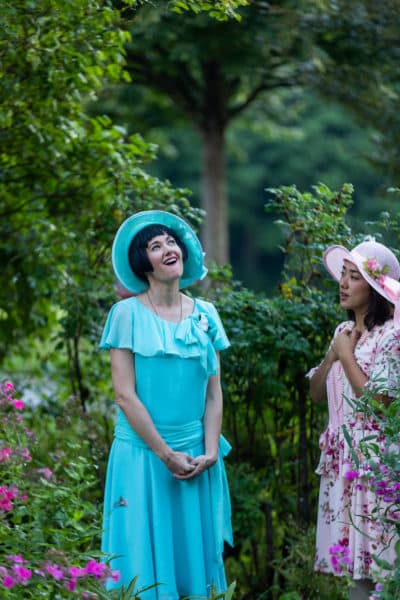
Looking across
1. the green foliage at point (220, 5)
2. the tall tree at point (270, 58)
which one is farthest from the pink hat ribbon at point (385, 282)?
the tall tree at point (270, 58)

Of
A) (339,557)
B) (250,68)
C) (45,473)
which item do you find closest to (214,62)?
(250,68)

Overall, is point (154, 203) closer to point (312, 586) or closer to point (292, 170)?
point (312, 586)

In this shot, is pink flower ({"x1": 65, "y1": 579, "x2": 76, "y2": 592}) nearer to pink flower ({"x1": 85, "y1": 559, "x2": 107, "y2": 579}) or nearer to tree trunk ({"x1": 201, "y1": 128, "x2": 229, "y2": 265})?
pink flower ({"x1": 85, "y1": 559, "x2": 107, "y2": 579})

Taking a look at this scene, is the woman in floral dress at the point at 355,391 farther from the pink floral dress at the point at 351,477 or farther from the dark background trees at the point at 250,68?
the dark background trees at the point at 250,68

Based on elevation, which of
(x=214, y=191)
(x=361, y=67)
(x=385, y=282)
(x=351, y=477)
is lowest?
(x=351, y=477)

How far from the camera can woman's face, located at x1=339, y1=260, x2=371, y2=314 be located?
3.83 metres

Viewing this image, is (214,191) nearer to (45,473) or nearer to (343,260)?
(343,260)

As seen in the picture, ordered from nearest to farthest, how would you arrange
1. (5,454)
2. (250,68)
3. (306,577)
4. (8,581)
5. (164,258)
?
(8,581) < (5,454) < (164,258) < (306,577) < (250,68)

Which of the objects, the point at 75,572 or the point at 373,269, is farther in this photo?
the point at 373,269

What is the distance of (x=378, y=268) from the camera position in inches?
150

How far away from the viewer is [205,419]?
3.84 m

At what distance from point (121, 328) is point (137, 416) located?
331mm

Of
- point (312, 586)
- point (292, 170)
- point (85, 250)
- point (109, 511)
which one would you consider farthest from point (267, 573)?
point (292, 170)

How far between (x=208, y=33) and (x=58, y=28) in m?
5.25
